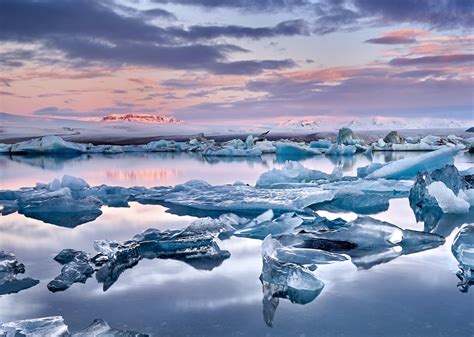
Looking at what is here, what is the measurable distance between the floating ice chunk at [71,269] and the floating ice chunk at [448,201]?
129 inches

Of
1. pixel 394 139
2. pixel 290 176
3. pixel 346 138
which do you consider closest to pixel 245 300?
pixel 290 176

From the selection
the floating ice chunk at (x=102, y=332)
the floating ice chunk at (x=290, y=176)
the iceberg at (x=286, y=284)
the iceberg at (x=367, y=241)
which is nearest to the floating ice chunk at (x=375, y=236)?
the iceberg at (x=367, y=241)

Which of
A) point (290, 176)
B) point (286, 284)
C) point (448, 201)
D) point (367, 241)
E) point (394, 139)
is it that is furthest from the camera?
point (394, 139)

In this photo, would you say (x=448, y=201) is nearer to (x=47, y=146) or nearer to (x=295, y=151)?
(x=295, y=151)

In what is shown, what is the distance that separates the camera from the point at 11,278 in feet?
8.50

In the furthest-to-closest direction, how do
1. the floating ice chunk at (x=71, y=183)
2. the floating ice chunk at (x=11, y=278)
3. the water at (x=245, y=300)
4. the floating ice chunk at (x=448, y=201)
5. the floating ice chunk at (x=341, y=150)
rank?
the floating ice chunk at (x=341, y=150) < the floating ice chunk at (x=71, y=183) < the floating ice chunk at (x=448, y=201) < the floating ice chunk at (x=11, y=278) < the water at (x=245, y=300)

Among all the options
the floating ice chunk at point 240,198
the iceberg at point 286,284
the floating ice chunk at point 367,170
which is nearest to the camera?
the iceberg at point 286,284

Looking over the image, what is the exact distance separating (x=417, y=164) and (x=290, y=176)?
6.49 feet

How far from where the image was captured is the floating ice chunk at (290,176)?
7.00 meters

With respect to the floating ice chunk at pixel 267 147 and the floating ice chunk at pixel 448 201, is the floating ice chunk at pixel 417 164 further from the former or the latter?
the floating ice chunk at pixel 267 147

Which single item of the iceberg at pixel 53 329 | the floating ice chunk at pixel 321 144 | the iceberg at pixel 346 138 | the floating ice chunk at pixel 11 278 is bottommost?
the floating ice chunk at pixel 321 144

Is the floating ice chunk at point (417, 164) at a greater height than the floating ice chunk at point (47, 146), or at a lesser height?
greater

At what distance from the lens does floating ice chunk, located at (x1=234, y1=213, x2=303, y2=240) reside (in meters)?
3.68

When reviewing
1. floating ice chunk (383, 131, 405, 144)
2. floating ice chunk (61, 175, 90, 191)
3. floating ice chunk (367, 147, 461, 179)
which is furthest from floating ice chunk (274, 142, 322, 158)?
floating ice chunk (61, 175, 90, 191)
